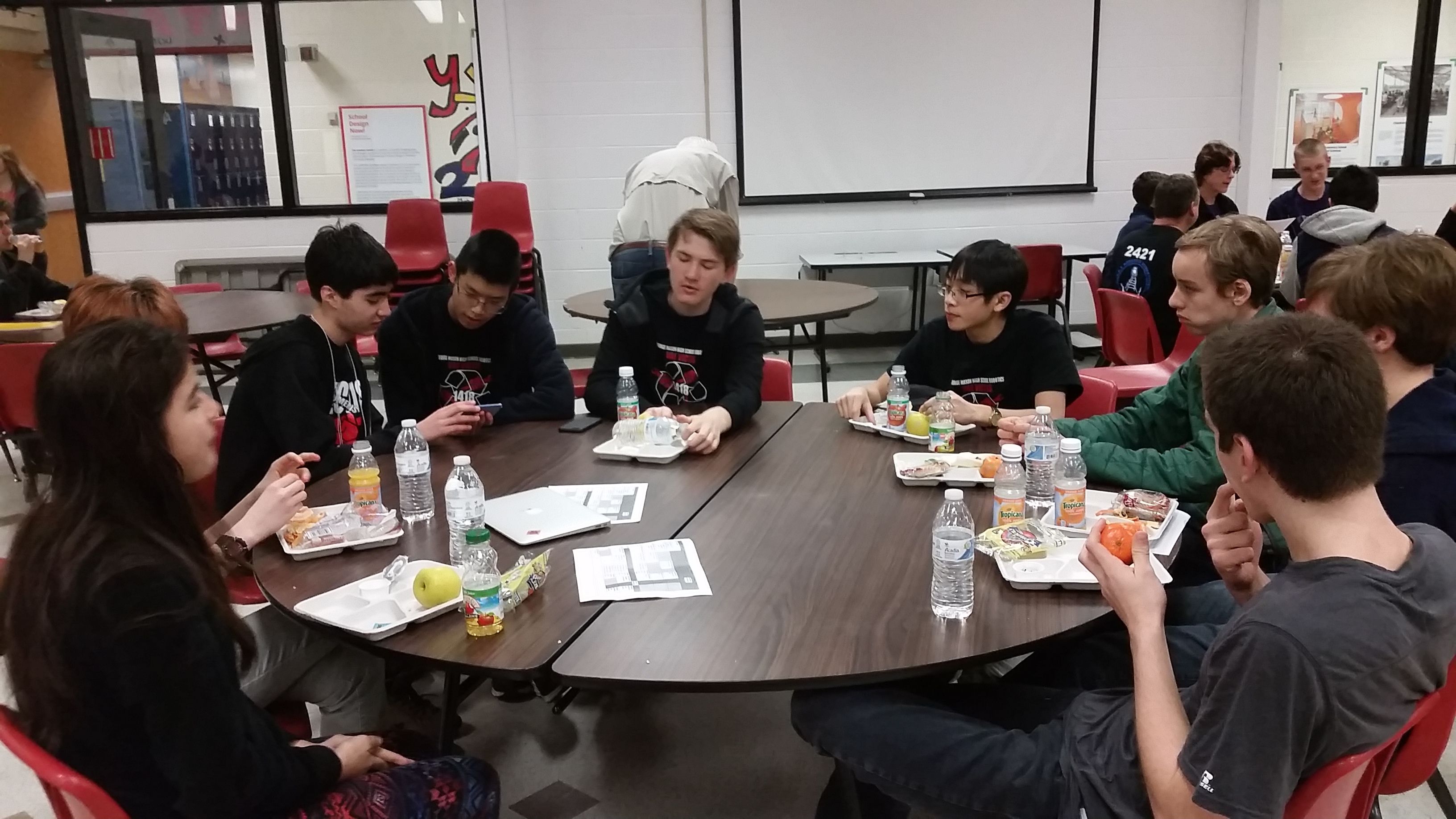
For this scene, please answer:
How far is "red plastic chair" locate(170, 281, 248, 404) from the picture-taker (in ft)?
15.2

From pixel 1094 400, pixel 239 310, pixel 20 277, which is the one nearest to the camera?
pixel 1094 400

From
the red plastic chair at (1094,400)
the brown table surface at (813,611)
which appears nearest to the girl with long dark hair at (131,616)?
the brown table surface at (813,611)

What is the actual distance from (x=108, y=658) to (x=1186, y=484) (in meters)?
1.86

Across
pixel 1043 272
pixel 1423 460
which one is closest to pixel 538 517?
pixel 1423 460

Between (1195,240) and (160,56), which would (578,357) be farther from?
(1195,240)

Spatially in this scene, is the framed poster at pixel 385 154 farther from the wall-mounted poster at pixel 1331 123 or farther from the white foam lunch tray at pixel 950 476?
the wall-mounted poster at pixel 1331 123

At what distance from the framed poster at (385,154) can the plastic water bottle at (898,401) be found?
5.24m

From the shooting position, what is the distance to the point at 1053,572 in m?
1.62

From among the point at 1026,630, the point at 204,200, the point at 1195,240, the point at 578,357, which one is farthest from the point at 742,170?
the point at 1026,630

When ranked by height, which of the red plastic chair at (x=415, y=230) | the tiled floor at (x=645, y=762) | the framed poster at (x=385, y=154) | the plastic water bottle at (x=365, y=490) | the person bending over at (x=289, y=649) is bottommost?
the tiled floor at (x=645, y=762)

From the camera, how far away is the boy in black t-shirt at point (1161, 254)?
4340 millimetres

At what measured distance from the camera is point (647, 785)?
224 centimetres

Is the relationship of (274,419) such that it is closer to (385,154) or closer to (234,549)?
(234,549)

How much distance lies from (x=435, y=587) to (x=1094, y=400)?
2036 millimetres
